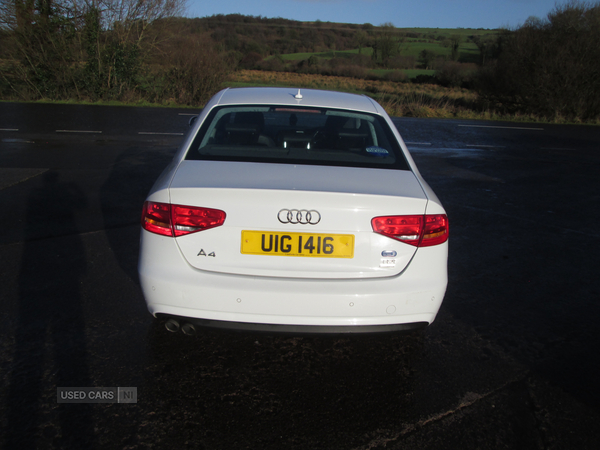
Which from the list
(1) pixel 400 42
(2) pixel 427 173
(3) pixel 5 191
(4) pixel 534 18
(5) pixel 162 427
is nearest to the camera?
(5) pixel 162 427

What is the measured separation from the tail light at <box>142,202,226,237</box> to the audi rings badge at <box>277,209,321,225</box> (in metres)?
0.30

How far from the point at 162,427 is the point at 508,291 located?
117 inches

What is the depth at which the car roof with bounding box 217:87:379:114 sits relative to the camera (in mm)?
3574

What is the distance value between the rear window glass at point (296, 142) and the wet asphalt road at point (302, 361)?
3.58 ft

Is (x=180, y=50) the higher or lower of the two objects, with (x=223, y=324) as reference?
higher

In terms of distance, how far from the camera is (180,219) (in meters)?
2.51

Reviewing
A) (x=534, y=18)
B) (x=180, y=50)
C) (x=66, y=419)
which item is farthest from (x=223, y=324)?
(x=534, y=18)

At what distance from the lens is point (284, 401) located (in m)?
2.58

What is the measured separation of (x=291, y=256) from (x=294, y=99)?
163 cm

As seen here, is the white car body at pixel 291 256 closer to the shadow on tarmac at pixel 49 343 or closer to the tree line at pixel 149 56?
the shadow on tarmac at pixel 49 343

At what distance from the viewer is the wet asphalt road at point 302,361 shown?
2.35 meters

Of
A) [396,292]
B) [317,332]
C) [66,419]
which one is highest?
[396,292]

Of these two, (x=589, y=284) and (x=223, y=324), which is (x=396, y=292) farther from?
(x=589, y=284)

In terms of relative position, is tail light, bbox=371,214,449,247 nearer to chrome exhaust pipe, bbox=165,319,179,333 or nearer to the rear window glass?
the rear window glass
